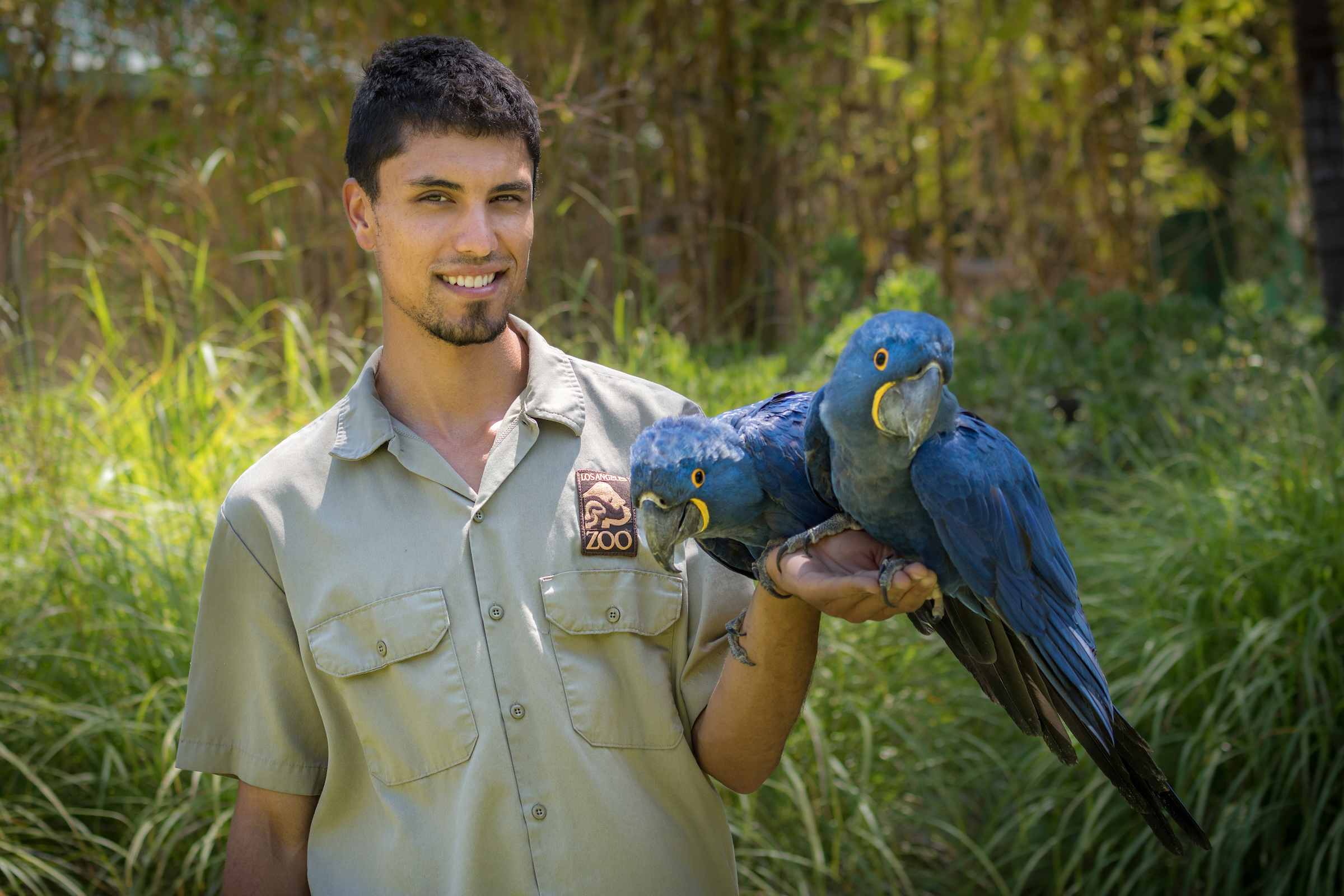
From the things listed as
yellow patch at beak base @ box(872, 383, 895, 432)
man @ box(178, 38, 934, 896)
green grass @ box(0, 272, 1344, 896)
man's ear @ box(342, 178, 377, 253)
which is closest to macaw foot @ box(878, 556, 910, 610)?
man @ box(178, 38, 934, 896)

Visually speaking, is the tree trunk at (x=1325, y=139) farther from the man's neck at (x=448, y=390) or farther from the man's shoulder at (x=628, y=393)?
the man's neck at (x=448, y=390)

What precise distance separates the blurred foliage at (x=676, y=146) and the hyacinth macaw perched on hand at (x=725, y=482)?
2611 millimetres

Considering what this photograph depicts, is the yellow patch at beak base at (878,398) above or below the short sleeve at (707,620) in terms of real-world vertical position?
above

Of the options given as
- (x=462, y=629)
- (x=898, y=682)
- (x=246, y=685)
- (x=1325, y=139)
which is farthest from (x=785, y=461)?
(x=1325, y=139)

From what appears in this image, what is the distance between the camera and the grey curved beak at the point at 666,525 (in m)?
1.73

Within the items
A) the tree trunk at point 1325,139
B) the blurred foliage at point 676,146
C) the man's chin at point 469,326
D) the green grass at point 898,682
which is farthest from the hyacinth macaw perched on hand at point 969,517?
the tree trunk at point 1325,139

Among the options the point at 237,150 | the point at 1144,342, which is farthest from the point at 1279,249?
the point at 237,150

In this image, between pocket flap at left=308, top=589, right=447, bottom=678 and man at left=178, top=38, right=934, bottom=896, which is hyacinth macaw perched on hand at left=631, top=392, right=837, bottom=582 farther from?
pocket flap at left=308, top=589, right=447, bottom=678

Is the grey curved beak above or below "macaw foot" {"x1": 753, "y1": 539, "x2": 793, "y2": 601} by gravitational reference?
above

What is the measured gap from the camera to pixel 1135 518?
3.76 metres

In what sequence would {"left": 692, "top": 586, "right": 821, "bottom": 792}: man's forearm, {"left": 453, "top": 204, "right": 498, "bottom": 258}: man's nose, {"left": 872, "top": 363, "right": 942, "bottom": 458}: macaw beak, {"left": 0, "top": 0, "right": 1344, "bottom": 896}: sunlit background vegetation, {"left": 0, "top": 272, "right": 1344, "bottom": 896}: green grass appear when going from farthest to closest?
{"left": 0, "top": 0, "right": 1344, "bottom": 896}: sunlit background vegetation < {"left": 0, "top": 272, "right": 1344, "bottom": 896}: green grass < {"left": 453, "top": 204, "right": 498, "bottom": 258}: man's nose < {"left": 692, "top": 586, "right": 821, "bottom": 792}: man's forearm < {"left": 872, "top": 363, "right": 942, "bottom": 458}: macaw beak

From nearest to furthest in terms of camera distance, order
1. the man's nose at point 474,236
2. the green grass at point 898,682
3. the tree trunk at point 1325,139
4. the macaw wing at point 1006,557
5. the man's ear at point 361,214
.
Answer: the macaw wing at point 1006,557 → the man's nose at point 474,236 → the man's ear at point 361,214 → the green grass at point 898,682 → the tree trunk at point 1325,139

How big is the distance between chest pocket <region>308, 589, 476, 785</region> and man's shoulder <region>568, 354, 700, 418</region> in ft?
1.75

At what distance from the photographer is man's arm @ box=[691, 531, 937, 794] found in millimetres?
1591
